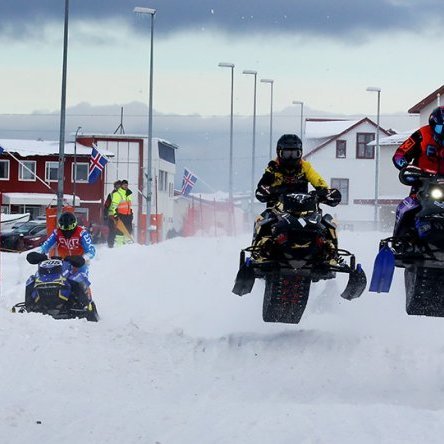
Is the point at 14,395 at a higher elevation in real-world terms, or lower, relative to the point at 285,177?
lower

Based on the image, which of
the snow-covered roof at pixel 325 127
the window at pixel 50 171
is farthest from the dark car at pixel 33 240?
the snow-covered roof at pixel 325 127

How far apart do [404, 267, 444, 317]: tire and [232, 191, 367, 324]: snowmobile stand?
68 centimetres

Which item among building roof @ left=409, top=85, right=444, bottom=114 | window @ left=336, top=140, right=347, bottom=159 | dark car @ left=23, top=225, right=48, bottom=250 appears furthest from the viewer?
window @ left=336, top=140, right=347, bottom=159

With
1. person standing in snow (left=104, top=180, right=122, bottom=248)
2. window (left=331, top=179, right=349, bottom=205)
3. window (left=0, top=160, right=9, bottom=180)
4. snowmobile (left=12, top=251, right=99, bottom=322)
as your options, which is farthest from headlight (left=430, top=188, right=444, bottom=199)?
window (left=331, top=179, right=349, bottom=205)

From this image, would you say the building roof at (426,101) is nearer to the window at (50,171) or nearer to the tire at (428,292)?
the window at (50,171)

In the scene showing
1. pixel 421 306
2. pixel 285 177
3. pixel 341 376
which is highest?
pixel 285 177

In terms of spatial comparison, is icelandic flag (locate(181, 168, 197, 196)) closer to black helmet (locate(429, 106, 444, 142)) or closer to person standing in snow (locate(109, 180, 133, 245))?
person standing in snow (locate(109, 180, 133, 245))

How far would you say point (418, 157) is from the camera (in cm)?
955

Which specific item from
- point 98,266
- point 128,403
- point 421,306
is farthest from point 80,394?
point 98,266

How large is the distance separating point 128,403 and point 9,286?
36.0 ft

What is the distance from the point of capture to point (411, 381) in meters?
8.45

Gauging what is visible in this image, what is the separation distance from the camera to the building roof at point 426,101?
2094 inches

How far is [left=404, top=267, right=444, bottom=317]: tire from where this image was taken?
9172mm

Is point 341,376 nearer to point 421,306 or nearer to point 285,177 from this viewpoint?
point 421,306
